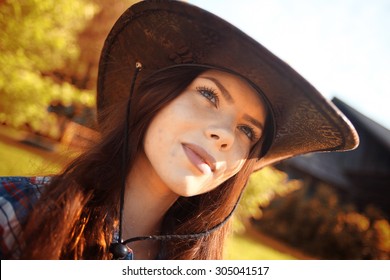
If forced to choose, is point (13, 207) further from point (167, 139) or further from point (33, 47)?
point (33, 47)

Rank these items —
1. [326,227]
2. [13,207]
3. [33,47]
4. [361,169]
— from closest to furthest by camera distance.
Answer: [13,207]
[33,47]
[326,227]
[361,169]

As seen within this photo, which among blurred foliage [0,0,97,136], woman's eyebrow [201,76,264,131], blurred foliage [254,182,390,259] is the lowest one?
blurred foliage [254,182,390,259]

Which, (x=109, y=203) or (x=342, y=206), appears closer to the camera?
(x=109, y=203)

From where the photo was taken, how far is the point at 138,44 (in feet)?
4.25

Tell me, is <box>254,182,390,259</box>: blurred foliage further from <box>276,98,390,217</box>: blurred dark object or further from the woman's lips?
the woman's lips

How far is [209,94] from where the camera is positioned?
117 cm

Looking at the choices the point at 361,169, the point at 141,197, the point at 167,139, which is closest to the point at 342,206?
the point at 361,169

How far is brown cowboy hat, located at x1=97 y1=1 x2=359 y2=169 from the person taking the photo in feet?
3.28

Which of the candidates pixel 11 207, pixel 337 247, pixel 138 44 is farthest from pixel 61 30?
pixel 337 247

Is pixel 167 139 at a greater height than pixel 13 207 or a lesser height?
greater

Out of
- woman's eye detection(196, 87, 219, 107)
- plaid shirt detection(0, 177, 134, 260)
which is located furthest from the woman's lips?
plaid shirt detection(0, 177, 134, 260)

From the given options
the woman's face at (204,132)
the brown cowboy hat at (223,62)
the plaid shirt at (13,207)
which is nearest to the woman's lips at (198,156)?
the woman's face at (204,132)

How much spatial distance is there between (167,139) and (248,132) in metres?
0.33
